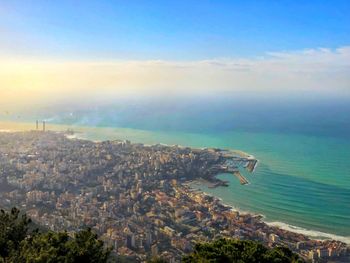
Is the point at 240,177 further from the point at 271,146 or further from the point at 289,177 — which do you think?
the point at 271,146

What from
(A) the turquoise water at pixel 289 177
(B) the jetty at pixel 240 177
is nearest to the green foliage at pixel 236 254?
(A) the turquoise water at pixel 289 177

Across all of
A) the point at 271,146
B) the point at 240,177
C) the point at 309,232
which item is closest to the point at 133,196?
the point at 240,177

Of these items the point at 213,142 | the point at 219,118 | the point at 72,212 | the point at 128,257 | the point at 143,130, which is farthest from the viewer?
the point at 219,118

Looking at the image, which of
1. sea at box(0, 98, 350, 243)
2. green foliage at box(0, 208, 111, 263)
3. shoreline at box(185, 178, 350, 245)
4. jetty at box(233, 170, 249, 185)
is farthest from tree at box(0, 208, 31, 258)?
jetty at box(233, 170, 249, 185)

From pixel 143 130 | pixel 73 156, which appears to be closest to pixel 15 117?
pixel 143 130

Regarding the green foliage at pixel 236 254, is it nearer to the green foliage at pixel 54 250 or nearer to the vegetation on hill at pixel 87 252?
the vegetation on hill at pixel 87 252

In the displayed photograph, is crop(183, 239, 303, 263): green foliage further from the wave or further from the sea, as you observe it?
the sea

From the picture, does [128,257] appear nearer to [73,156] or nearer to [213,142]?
[73,156]
